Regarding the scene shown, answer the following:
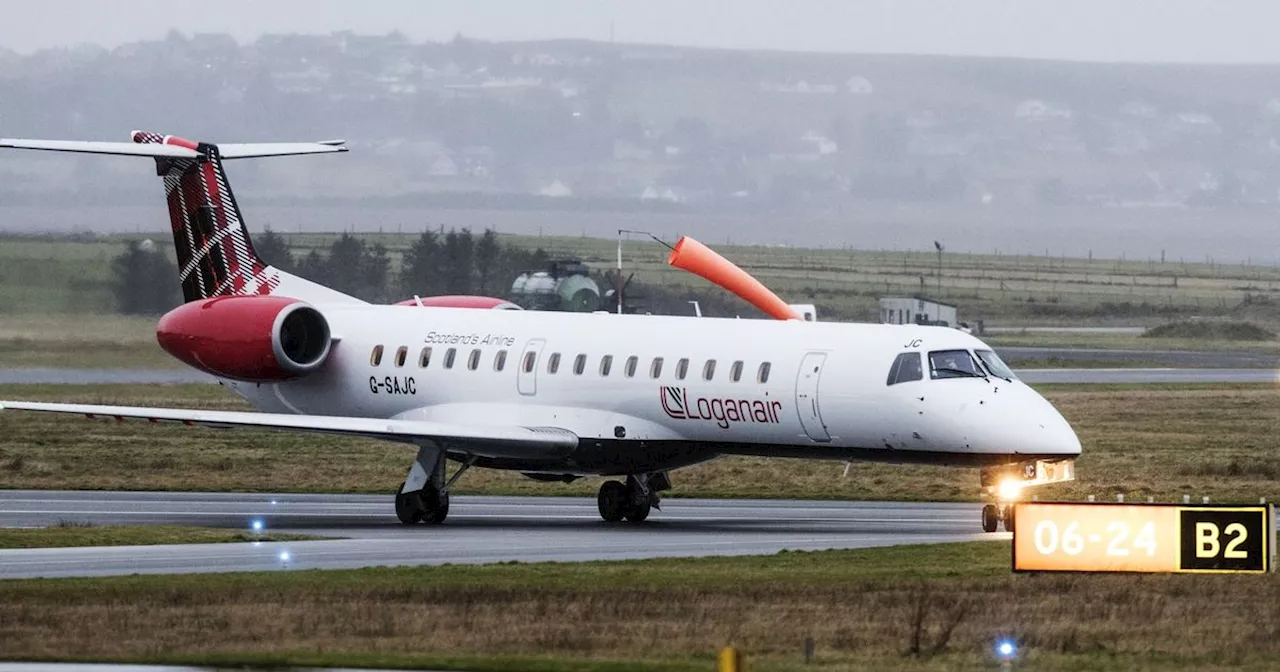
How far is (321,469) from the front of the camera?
48844mm

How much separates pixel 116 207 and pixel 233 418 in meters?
103

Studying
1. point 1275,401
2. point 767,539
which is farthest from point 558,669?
point 1275,401

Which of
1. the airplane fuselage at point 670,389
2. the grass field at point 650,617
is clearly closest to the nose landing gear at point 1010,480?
the airplane fuselage at point 670,389

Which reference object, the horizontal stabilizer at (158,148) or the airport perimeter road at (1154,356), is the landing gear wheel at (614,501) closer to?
the horizontal stabilizer at (158,148)

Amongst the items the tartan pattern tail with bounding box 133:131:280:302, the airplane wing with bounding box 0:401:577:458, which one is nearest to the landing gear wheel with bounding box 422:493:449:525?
the airplane wing with bounding box 0:401:577:458

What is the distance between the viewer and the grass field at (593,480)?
4378cm

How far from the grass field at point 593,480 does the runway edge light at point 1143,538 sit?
17.6 metres

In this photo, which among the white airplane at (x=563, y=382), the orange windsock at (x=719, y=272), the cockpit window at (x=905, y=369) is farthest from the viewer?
the orange windsock at (x=719, y=272)

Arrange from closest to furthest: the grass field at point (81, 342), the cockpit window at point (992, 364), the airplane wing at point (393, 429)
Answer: the cockpit window at point (992, 364) < the airplane wing at point (393, 429) < the grass field at point (81, 342)

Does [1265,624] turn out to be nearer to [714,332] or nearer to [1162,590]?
[1162,590]

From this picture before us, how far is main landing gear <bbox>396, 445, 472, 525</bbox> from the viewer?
37.2m

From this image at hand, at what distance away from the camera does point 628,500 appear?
37.9m

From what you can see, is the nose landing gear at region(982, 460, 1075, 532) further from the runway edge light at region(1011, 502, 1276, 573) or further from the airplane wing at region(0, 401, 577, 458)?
the runway edge light at region(1011, 502, 1276, 573)

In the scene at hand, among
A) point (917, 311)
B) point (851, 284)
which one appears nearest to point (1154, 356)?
point (917, 311)
